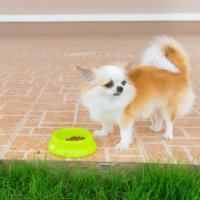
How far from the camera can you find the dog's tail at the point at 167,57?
2.30m

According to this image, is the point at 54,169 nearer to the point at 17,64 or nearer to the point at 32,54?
the point at 17,64

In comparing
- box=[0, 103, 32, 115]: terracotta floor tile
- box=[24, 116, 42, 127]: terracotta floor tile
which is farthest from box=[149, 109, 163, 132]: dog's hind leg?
box=[0, 103, 32, 115]: terracotta floor tile

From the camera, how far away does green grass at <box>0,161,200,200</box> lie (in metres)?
1.66

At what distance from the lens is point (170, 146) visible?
226cm

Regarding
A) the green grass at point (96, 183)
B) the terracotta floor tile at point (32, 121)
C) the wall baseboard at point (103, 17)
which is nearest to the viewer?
the green grass at point (96, 183)

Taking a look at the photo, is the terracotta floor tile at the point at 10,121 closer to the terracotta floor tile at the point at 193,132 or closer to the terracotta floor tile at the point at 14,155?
the terracotta floor tile at the point at 14,155

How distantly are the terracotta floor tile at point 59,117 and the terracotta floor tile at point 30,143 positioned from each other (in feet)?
1.40

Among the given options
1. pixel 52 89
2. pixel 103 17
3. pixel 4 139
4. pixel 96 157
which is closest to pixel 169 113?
pixel 96 157

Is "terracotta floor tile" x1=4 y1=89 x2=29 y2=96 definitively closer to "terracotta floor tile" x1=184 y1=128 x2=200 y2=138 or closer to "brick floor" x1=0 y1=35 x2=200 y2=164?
"brick floor" x1=0 y1=35 x2=200 y2=164

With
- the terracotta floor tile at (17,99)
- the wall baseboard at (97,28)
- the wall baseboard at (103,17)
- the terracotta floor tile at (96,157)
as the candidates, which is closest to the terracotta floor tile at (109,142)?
the terracotta floor tile at (96,157)

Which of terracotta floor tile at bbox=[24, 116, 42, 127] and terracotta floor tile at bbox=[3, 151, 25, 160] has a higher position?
terracotta floor tile at bbox=[24, 116, 42, 127]

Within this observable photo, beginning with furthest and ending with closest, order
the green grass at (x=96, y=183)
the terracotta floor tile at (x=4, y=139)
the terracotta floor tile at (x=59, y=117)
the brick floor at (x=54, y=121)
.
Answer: the terracotta floor tile at (x=59, y=117), the terracotta floor tile at (x=4, y=139), the brick floor at (x=54, y=121), the green grass at (x=96, y=183)

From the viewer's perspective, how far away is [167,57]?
7.84 ft

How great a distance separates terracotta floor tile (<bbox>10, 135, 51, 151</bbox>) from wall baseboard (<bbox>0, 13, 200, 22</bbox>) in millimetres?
9909
